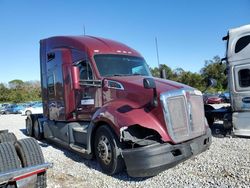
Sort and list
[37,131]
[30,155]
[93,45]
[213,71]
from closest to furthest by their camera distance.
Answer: [30,155]
[93,45]
[37,131]
[213,71]

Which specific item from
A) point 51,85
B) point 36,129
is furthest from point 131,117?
point 36,129

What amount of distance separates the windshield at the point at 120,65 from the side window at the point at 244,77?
2.84 m

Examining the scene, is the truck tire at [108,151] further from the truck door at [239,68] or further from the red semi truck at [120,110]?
the truck door at [239,68]

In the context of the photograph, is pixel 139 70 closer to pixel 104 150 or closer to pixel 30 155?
pixel 104 150

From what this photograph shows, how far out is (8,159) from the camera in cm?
397

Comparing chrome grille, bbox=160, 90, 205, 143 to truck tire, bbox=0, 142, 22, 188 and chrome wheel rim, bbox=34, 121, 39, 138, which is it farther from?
chrome wheel rim, bbox=34, 121, 39, 138

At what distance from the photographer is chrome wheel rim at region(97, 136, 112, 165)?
5414mm

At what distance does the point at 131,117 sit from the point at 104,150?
992mm

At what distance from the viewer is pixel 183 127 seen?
5.20 meters

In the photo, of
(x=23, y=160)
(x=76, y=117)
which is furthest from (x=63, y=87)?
(x=23, y=160)

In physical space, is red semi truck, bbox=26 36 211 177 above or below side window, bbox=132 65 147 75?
below

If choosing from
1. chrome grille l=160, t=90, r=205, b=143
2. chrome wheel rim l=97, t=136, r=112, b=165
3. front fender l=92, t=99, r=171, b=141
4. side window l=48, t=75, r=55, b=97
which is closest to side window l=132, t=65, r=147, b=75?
front fender l=92, t=99, r=171, b=141

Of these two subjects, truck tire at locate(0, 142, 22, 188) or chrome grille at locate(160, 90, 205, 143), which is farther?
chrome grille at locate(160, 90, 205, 143)

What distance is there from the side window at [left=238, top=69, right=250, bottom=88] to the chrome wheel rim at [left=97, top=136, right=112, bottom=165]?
477 cm
